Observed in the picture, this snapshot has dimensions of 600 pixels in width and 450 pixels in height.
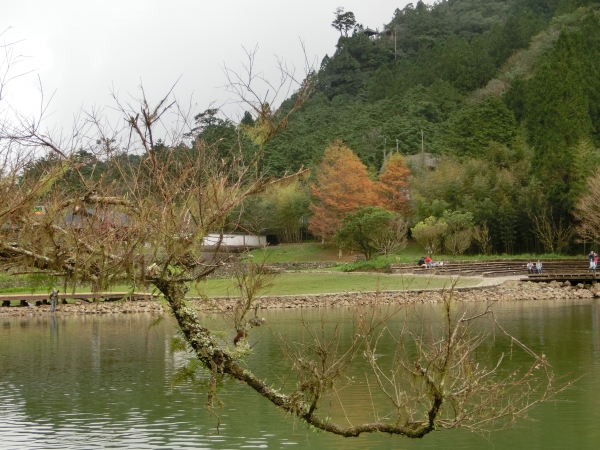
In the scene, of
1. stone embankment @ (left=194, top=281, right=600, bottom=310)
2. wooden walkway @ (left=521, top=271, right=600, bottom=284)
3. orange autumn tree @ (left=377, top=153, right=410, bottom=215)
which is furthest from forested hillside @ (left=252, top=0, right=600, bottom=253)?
stone embankment @ (left=194, top=281, right=600, bottom=310)

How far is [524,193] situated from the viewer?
46.9 m

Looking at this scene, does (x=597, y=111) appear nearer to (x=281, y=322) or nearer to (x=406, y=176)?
(x=406, y=176)

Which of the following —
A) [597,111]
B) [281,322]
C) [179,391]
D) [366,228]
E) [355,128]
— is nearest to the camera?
[179,391]

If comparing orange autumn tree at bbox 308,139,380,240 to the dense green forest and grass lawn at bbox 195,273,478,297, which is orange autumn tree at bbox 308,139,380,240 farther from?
grass lawn at bbox 195,273,478,297

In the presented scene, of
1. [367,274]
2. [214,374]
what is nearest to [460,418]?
[214,374]

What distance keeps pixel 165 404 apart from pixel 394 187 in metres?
40.7

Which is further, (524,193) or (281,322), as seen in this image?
(524,193)

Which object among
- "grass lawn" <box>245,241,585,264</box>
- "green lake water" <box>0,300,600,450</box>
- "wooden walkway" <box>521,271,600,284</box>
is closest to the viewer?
"green lake water" <box>0,300,600,450</box>

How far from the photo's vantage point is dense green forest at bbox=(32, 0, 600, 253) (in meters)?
46.2

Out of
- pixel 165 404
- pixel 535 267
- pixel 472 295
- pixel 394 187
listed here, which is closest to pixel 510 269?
pixel 535 267

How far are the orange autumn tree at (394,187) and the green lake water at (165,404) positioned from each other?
2957cm

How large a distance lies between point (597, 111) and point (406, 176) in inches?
517

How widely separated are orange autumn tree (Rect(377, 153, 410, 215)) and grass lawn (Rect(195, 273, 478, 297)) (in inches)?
594

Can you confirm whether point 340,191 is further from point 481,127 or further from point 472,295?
point 472,295
